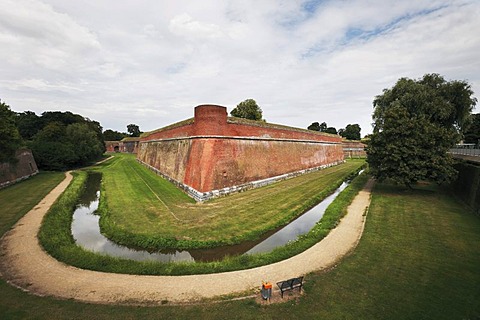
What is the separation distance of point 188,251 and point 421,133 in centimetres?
1634

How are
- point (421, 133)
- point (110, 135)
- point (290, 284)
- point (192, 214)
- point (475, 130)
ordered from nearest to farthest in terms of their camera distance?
point (290, 284), point (192, 214), point (421, 133), point (475, 130), point (110, 135)

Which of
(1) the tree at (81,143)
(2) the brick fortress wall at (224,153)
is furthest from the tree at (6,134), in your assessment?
(1) the tree at (81,143)

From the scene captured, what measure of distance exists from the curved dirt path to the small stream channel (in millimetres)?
1620

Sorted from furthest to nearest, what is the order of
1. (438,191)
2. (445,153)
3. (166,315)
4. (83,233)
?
(438,191), (445,153), (83,233), (166,315)

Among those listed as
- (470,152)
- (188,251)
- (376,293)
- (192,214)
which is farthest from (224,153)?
(470,152)

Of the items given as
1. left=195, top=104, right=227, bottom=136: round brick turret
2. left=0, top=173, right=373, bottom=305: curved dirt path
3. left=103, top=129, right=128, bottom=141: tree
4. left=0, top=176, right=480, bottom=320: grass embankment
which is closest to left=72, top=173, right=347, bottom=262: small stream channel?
left=0, top=173, right=373, bottom=305: curved dirt path

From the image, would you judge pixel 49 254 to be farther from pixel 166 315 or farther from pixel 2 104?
pixel 2 104

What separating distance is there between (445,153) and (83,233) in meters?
21.4

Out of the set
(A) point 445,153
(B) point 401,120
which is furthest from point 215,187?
(A) point 445,153

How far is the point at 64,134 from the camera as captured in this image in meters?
37.1

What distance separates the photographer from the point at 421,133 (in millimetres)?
15992

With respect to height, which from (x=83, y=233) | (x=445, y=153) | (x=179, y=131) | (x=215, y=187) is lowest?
(x=83, y=233)

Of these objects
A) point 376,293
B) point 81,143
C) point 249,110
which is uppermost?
point 249,110

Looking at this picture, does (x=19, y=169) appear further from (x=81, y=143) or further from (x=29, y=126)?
(x=29, y=126)
